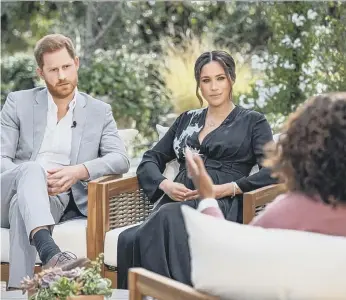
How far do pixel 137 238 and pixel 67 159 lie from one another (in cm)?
78

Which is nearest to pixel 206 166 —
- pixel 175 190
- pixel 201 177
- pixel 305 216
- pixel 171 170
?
pixel 175 190

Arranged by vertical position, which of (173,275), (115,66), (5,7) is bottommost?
(173,275)

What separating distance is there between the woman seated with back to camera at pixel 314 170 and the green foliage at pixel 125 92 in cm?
779

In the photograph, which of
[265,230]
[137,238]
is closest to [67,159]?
[137,238]

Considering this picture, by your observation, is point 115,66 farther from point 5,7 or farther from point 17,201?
point 17,201

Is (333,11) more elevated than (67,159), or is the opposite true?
(333,11)

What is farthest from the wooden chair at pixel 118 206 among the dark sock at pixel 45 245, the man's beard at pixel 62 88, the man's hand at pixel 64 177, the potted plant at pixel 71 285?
the potted plant at pixel 71 285

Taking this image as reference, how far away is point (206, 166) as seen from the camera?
15.3 ft

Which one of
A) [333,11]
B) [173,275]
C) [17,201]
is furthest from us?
[333,11]

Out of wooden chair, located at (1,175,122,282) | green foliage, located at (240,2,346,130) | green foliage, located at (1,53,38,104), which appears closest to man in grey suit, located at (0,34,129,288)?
wooden chair, located at (1,175,122,282)

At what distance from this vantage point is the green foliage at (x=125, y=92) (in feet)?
34.3

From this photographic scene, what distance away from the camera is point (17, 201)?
4.59 m

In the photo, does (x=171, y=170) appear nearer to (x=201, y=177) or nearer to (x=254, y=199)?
(x=254, y=199)

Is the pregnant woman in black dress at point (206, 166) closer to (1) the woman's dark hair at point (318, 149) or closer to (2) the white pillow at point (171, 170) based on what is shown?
(2) the white pillow at point (171, 170)
